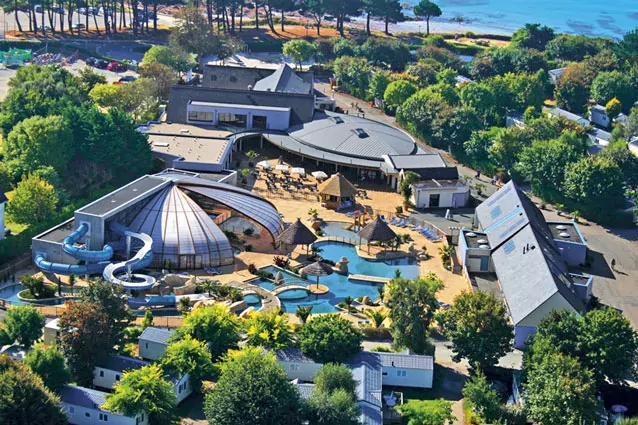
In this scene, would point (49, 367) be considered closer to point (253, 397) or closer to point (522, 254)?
point (253, 397)

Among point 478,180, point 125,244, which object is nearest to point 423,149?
point 478,180

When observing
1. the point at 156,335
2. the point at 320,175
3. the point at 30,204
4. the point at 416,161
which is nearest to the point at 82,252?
the point at 30,204

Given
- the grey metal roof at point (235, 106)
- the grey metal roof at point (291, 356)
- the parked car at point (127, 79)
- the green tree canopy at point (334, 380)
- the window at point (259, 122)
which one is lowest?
the grey metal roof at point (291, 356)

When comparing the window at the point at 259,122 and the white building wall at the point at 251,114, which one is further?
the window at the point at 259,122

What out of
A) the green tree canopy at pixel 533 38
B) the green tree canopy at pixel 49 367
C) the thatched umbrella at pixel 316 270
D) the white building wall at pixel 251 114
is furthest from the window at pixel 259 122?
the green tree canopy at pixel 533 38

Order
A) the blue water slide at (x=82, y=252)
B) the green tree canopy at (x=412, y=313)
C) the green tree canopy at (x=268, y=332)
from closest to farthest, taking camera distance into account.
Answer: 1. the green tree canopy at (x=268, y=332)
2. the green tree canopy at (x=412, y=313)
3. the blue water slide at (x=82, y=252)

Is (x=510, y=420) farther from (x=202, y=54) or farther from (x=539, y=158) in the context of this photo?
(x=202, y=54)

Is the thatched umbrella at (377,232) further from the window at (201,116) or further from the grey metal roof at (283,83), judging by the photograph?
the grey metal roof at (283,83)
